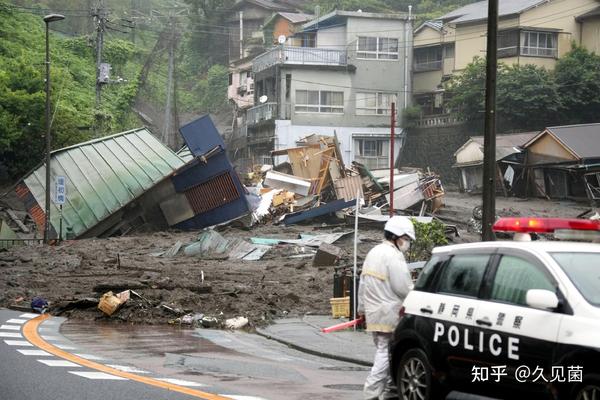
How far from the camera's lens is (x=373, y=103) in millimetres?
62844

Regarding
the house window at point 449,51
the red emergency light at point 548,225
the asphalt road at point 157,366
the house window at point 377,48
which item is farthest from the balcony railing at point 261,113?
the red emergency light at point 548,225

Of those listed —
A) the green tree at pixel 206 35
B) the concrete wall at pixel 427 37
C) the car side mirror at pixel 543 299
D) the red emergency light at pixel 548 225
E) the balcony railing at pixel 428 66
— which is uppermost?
the green tree at pixel 206 35

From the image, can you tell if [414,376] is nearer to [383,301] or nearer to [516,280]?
[383,301]

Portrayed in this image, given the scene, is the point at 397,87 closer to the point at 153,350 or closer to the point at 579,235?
the point at 153,350

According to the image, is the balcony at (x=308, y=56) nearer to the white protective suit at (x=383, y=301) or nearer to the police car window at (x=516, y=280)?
the white protective suit at (x=383, y=301)

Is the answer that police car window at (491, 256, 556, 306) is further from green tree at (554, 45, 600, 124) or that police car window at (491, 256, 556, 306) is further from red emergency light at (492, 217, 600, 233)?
green tree at (554, 45, 600, 124)

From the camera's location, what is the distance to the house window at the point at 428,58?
209 feet

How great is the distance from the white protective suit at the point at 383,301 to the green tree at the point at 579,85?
47.3 meters

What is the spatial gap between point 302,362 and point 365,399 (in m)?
4.38

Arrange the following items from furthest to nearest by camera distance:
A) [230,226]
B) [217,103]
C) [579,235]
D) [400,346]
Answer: [217,103], [230,226], [400,346], [579,235]

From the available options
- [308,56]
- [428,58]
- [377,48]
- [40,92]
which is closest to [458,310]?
[40,92]

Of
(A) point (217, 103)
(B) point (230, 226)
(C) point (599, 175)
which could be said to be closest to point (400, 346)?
(B) point (230, 226)

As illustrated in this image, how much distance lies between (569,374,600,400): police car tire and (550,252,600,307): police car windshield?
1.97 ft

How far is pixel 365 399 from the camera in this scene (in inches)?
350
